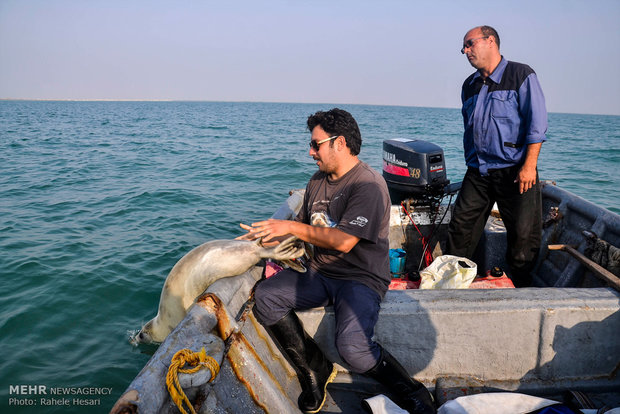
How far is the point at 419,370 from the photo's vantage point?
9.20ft

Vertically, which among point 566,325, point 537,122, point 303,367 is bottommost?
point 303,367

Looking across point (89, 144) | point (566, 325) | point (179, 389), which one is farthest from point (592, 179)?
point (89, 144)

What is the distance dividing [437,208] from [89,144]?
68.8 ft

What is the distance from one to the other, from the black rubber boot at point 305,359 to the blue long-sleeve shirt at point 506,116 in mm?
2419

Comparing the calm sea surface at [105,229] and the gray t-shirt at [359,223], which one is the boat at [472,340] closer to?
the gray t-shirt at [359,223]

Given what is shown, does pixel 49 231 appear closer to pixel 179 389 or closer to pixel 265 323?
pixel 265 323

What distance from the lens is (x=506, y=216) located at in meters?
3.86

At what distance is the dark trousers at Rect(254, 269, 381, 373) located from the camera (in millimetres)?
2438

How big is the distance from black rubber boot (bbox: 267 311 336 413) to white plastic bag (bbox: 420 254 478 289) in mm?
1622

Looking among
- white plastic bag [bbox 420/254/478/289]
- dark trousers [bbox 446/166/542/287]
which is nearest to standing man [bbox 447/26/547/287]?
dark trousers [bbox 446/166/542/287]

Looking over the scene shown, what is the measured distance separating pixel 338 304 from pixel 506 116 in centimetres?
244

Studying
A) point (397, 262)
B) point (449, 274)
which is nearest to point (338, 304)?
point (449, 274)

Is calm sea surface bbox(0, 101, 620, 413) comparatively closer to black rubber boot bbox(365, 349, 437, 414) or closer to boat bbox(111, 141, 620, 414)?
boat bbox(111, 141, 620, 414)

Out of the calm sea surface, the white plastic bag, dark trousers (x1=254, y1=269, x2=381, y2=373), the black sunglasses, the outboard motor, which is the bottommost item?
the calm sea surface
